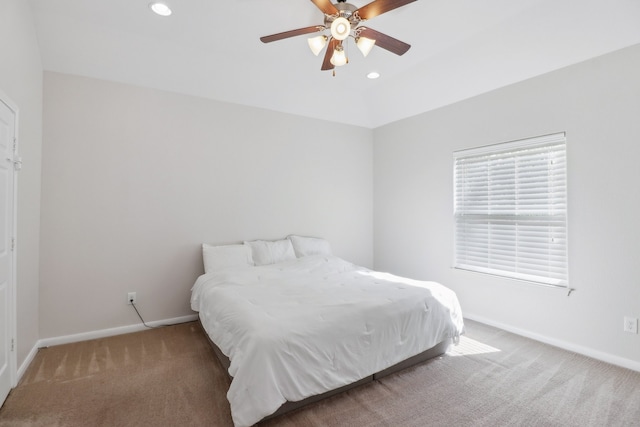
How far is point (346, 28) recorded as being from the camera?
202cm

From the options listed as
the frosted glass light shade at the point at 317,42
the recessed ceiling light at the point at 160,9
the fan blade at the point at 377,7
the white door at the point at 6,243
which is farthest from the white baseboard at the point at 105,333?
the fan blade at the point at 377,7

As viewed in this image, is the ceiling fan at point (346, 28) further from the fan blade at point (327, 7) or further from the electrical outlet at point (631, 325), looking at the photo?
the electrical outlet at point (631, 325)

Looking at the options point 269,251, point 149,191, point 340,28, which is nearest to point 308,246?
point 269,251

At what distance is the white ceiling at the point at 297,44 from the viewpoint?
2.42 m

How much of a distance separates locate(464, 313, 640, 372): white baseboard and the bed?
0.93 m

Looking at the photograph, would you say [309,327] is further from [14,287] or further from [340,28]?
[14,287]

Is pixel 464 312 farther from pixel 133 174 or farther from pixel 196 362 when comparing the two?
pixel 133 174

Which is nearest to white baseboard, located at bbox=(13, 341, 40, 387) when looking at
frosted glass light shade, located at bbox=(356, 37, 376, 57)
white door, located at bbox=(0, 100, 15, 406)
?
white door, located at bbox=(0, 100, 15, 406)

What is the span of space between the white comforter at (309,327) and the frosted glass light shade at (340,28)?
1.87m

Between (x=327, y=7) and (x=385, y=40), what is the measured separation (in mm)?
507

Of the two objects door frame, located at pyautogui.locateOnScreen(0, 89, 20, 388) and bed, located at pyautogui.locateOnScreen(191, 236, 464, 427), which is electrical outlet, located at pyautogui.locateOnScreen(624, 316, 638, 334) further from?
door frame, located at pyautogui.locateOnScreen(0, 89, 20, 388)

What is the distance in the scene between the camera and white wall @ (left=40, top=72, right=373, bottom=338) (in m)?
2.89

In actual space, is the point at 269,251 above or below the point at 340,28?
below

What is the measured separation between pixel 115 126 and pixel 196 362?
244 centimetres
